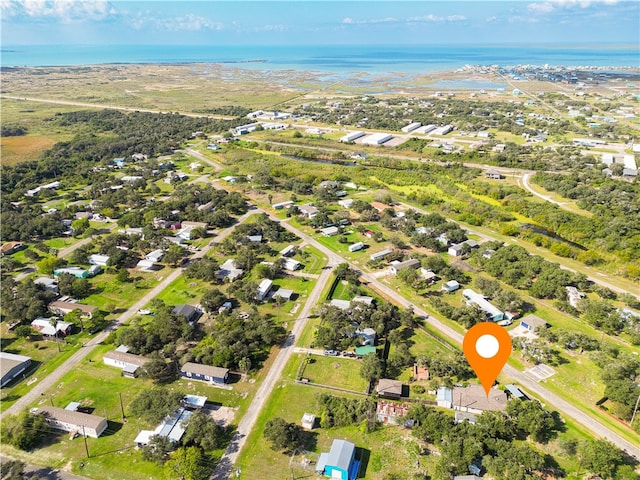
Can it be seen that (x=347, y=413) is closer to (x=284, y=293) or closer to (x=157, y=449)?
(x=157, y=449)

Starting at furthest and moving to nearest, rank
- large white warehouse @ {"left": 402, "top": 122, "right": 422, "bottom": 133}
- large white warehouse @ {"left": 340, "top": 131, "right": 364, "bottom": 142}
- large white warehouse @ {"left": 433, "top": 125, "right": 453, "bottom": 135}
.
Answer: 1. large white warehouse @ {"left": 402, "top": 122, "right": 422, "bottom": 133}
2. large white warehouse @ {"left": 433, "top": 125, "right": 453, "bottom": 135}
3. large white warehouse @ {"left": 340, "top": 131, "right": 364, "bottom": 142}

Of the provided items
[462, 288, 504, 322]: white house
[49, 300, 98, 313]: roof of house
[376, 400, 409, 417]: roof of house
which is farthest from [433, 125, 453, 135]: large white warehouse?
[49, 300, 98, 313]: roof of house

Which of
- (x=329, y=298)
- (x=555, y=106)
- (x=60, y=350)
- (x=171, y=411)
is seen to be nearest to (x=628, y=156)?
(x=555, y=106)

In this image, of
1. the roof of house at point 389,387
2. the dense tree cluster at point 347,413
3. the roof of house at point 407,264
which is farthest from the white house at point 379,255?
the dense tree cluster at point 347,413

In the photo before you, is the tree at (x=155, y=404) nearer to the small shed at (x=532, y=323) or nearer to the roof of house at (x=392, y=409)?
the roof of house at (x=392, y=409)

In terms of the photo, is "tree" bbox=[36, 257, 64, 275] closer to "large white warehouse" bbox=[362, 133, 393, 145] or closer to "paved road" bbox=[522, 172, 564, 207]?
"paved road" bbox=[522, 172, 564, 207]

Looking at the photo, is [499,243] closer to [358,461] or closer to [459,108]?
[358,461]
